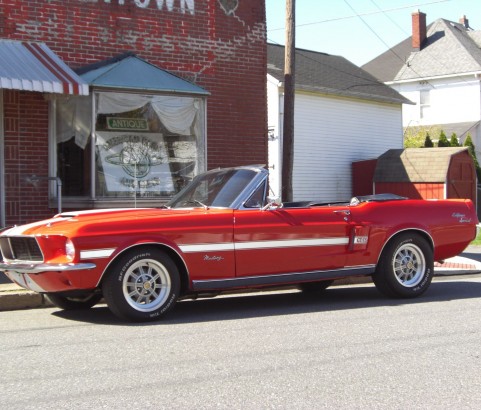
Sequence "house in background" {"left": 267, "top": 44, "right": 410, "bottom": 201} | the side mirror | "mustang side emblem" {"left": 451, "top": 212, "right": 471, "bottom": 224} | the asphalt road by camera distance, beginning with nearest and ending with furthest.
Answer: the asphalt road < the side mirror < "mustang side emblem" {"left": 451, "top": 212, "right": 471, "bottom": 224} < "house in background" {"left": 267, "top": 44, "right": 410, "bottom": 201}

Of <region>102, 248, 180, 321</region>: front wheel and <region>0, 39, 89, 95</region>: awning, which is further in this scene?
<region>0, 39, 89, 95</region>: awning

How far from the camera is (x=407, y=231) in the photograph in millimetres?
8500

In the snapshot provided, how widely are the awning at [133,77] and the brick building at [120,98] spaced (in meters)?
0.02

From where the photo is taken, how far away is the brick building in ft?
36.7

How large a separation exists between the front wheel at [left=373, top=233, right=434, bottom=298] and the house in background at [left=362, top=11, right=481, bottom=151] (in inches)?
1077

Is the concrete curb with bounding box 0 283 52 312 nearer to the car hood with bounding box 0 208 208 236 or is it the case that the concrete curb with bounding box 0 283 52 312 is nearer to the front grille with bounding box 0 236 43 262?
the front grille with bounding box 0 236 43 262

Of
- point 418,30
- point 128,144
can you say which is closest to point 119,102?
point 128,144

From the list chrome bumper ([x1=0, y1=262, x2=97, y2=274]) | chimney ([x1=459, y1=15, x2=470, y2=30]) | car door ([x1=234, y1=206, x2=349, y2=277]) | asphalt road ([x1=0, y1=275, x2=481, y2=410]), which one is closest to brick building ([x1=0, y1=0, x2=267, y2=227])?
asphalt road ([x1=0, y1=275, x2=481, y2=410])

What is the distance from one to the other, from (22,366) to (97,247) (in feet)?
5.23

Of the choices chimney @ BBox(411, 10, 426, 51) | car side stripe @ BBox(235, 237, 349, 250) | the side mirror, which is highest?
chimney @ BBox(411, 10, 426, 51)

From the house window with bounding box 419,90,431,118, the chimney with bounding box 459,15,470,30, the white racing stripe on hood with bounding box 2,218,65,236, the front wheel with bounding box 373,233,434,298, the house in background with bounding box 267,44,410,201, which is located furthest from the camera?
the chimney with bounding box 459,15,470,30

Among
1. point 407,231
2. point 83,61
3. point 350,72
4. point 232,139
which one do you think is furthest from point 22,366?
point 350,72

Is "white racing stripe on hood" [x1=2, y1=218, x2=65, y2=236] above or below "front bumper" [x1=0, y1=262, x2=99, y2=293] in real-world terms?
above

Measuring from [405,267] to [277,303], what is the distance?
1.59 meters
